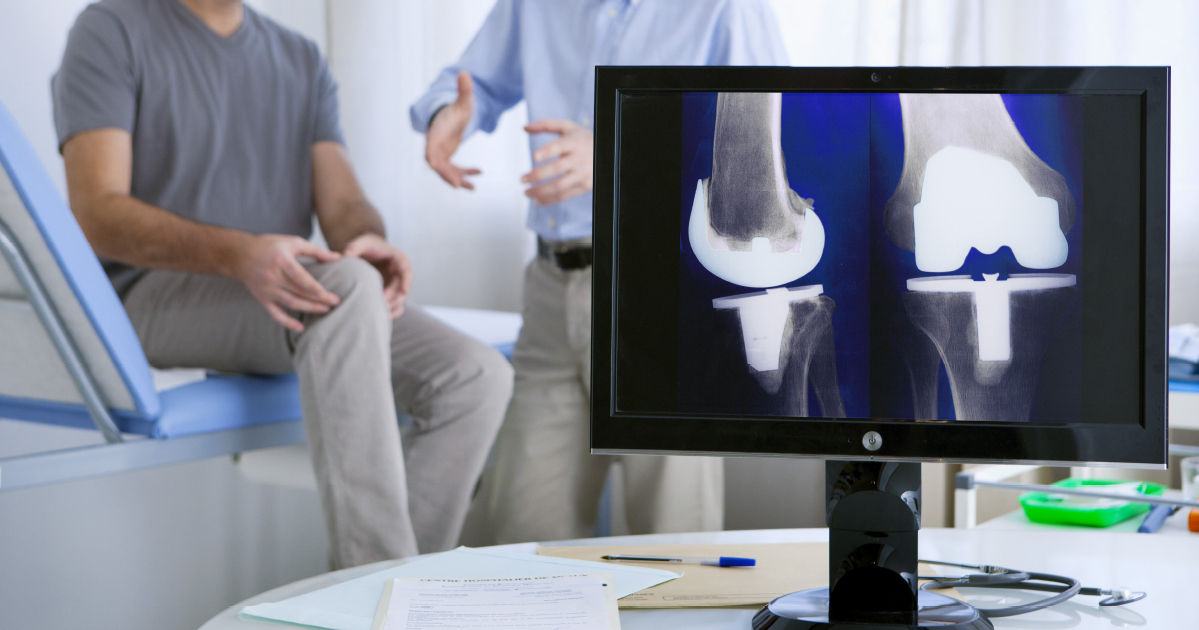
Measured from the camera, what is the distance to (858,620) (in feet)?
1.75

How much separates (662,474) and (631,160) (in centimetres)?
114

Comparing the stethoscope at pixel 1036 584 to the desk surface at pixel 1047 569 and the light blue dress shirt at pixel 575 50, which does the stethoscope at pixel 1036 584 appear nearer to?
the desk surface at pixel 1047 569

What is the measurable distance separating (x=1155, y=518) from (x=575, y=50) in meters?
1.18

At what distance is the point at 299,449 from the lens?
5.17 feet

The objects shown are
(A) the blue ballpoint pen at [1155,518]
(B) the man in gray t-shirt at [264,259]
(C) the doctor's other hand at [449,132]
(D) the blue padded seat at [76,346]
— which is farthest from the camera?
(C) the doctor's other hand at [449,132]

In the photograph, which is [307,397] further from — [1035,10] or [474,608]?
[1035,10]

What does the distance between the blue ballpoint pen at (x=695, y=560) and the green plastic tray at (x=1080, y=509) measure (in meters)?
0.78

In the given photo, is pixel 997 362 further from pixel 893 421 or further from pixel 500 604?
pixel 500 604

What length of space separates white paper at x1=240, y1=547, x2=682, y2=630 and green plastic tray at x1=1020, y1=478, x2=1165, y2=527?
840 mm

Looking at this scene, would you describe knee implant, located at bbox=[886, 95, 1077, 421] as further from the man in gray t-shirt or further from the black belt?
the black belt

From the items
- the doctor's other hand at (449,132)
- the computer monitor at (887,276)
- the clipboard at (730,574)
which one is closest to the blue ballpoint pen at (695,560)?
the clipboard at (730,574)

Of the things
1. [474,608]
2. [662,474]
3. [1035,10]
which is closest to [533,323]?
→ [662,474]

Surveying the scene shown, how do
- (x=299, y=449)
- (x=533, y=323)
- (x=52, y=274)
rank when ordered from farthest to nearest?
1. (x=533, y=323)
2. (x=299, y=449)
3. (x=52, y=274)

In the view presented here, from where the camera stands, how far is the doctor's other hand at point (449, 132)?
1.75m
